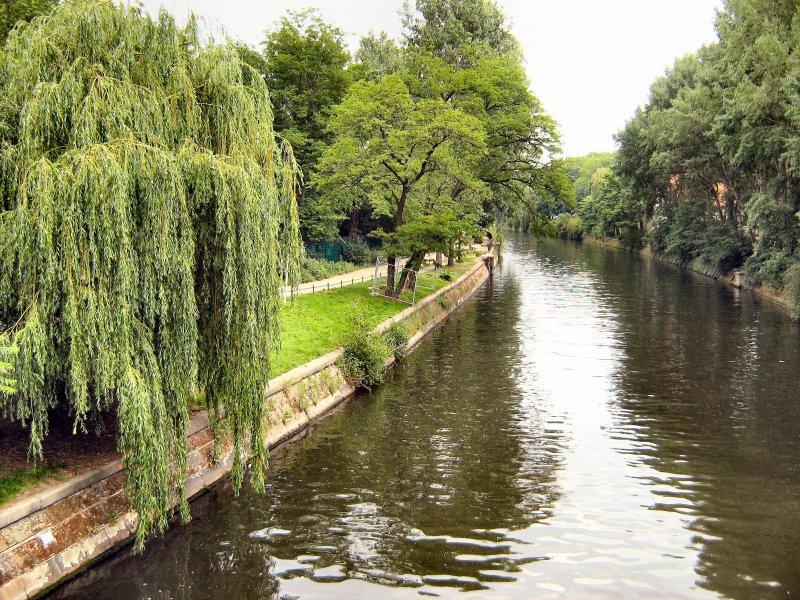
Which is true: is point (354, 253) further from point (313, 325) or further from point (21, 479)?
point (21, 479)

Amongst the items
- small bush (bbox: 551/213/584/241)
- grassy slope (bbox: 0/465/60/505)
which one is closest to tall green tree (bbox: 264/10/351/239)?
grassy slope (bbox: 0/465/60/505)

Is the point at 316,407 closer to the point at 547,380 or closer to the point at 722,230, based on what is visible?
the point at 547,380

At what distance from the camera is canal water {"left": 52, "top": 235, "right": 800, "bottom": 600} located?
11.6 m

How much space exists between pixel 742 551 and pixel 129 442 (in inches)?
433

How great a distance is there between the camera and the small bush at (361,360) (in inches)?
915

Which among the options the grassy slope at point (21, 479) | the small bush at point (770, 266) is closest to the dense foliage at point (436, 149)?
the small bush at point (770, 266)

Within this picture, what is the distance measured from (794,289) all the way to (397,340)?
77.2 feet

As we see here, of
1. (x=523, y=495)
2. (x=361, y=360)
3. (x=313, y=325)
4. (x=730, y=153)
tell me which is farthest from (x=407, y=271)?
(x=730, y=153)

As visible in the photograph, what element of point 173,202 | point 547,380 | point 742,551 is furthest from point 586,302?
point 173,202

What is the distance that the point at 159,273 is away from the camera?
1215cm

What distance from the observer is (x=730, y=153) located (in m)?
43.8

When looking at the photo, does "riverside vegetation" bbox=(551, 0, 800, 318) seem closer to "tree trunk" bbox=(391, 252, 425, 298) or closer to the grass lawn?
"tree trunk" bbox=(391, 252, 425, 298)

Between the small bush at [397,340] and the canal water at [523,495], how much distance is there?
894mm

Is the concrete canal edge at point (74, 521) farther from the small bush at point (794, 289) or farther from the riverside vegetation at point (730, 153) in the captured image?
the small bush at point (794, 289)
